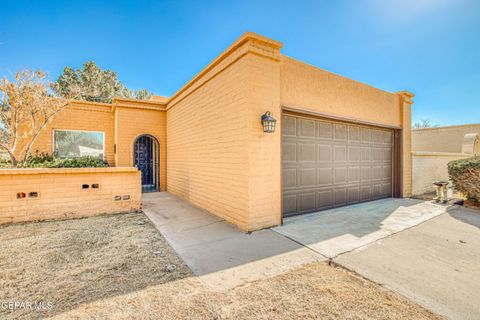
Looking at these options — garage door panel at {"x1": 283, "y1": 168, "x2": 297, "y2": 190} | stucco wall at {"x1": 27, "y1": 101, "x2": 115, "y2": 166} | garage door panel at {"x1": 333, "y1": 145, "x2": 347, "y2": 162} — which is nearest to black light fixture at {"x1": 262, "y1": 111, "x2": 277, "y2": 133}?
garage door panel at {"x1": 283, "y1": 168, "x2": 297, "y2": 190}

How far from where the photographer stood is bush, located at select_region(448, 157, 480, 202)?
6.36 m

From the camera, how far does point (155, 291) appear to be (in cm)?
222

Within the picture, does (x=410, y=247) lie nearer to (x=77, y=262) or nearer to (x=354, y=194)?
(x=354, y=194)

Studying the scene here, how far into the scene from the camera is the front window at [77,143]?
8.26 metres

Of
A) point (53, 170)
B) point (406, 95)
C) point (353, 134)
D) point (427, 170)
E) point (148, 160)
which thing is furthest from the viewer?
point (148, 160)

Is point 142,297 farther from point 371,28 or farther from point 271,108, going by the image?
point 371,28

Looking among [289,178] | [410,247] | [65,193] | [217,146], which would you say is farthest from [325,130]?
[65,193]

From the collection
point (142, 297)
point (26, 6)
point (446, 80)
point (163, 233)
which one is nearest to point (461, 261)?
point (142, 297)

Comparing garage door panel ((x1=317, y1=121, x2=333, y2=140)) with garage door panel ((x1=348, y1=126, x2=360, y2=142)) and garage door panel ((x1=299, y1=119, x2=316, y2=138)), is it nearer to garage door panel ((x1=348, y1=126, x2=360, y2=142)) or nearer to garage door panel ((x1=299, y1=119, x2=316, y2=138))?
garage door panel ((x1=299, y1=119, x2=316, y2=138))

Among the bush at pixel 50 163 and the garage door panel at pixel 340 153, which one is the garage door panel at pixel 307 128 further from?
the bush at pixel 50 163

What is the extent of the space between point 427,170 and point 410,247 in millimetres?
7376

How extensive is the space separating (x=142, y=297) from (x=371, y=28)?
8721mm

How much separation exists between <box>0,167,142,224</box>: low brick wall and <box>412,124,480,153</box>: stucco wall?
19.2 metres

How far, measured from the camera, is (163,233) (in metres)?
4.01
